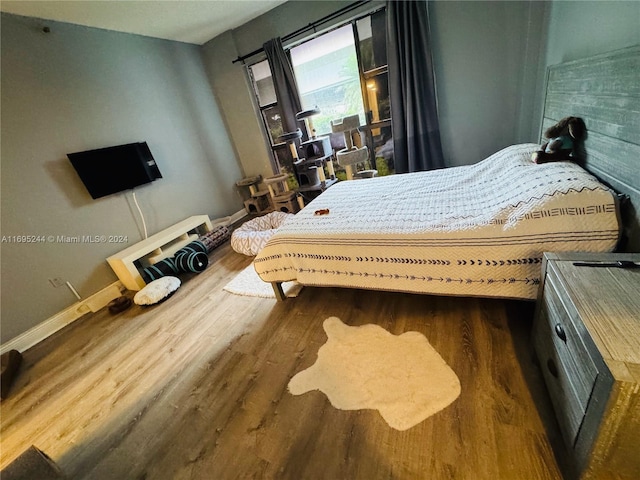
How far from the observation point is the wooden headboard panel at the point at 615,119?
98 cm

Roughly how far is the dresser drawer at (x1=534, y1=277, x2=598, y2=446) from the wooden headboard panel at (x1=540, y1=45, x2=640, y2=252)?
1.46 feet

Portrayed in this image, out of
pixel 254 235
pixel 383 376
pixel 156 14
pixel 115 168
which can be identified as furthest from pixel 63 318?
pixel 156 14

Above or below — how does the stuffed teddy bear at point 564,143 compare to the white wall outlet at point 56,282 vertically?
above

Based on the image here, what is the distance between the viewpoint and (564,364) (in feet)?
2.75

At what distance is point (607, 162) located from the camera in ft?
3.79

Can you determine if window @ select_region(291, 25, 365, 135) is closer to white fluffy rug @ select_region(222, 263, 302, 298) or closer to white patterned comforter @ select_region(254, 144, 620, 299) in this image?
white patterned comforter @ select_region(254, 144, 620, 299)

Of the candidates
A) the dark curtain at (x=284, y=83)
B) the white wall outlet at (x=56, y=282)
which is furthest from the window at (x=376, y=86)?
the white wall outlet at (x=56, y=282)

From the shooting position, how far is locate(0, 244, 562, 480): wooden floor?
970mm

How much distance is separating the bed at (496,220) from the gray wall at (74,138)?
2.11m

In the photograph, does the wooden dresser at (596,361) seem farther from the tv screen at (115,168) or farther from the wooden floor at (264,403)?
the tv screen at (115,168)

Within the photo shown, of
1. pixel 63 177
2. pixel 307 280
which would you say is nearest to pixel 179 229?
pixel 63 177

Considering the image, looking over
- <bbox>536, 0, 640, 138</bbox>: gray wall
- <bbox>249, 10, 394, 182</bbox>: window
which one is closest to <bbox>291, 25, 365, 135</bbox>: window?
<bbox>249, 10, 394, 182</bbox>: window

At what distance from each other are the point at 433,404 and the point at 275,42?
4055 mm

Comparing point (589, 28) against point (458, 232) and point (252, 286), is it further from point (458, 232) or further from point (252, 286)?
point (252, 286)
